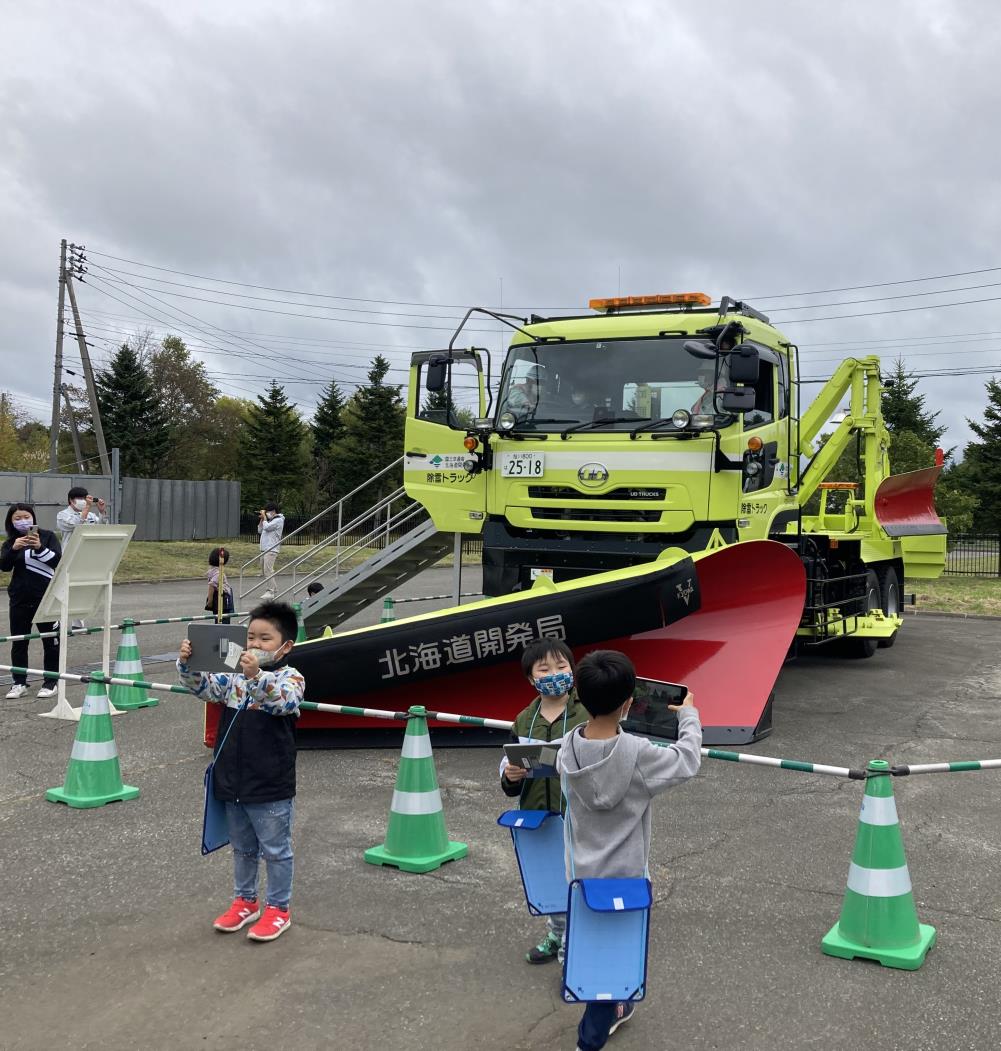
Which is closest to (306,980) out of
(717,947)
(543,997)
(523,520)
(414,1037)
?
(414,1037)

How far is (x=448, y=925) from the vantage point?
428cm

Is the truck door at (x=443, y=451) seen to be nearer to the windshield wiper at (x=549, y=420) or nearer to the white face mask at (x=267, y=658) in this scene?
the windshield wiper at (x=549, y=420)

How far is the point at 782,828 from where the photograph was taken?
563 centimetres

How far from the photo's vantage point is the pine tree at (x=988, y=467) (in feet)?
111

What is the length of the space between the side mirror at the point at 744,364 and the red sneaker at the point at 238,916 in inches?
218

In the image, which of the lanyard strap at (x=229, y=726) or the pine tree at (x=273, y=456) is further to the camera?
the pine tree at (x=273, y=456)

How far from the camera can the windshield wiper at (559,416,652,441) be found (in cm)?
859

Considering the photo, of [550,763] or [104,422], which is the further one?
[104,422]

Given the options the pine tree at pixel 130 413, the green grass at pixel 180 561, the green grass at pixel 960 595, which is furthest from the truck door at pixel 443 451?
the pine tree at pixel 130 413

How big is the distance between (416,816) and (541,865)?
1315 millimetres

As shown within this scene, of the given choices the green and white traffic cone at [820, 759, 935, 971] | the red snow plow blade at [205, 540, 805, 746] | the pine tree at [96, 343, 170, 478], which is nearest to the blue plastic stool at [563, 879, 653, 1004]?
the green and white traffic cone at [820, 759, 935, 971]

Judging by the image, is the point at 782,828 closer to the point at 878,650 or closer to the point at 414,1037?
the point at 414,1037

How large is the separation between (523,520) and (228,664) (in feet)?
15.6

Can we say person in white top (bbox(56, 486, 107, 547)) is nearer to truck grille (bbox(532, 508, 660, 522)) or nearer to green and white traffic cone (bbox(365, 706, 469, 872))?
truck grille (bbox(532, 508, 660, 522))
